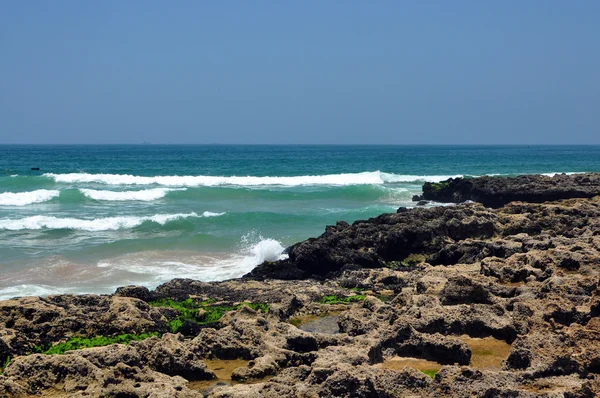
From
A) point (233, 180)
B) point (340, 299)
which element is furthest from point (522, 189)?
point (233, 180)

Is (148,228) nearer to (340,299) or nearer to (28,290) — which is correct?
(28,290)

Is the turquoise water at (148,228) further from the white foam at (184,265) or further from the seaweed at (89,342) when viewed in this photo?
the seaweed at (89,342)

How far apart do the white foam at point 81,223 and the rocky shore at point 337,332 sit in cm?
1259

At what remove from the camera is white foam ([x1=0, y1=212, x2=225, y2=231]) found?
26.4 meters

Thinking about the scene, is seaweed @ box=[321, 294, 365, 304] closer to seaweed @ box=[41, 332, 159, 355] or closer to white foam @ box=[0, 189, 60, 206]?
seaweed @ box=[41, 332, 159, 355]

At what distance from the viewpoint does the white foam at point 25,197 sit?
36.7 m

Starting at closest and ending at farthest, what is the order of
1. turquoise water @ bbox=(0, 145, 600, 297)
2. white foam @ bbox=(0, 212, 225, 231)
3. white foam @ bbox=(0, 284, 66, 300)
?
white foam @ bbox=(0, 284, 66, 300), turquoise water @ bbox=(0, 145, 600, 297), white foam @ bbox=(0, 212, 225, 231)

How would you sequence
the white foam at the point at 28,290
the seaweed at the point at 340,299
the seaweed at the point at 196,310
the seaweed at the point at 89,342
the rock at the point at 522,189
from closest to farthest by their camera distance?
the seaweed at the point at 89,342
the seaweed at the point at 196,310
the seaweed at the point at 340,299
the white foam at the point at 28,290
the rock at the point at 522,189

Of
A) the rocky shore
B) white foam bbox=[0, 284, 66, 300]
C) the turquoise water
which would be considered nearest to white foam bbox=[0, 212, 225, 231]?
the turquoise water

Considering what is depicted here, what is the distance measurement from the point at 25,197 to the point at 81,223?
12675 millimetres

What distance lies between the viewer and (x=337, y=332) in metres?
10.4

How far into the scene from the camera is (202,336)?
9.33 metres

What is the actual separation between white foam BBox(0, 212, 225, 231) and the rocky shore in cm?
1259

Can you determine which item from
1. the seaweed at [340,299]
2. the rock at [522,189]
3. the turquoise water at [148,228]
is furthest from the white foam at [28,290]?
the rock at [522,189]
